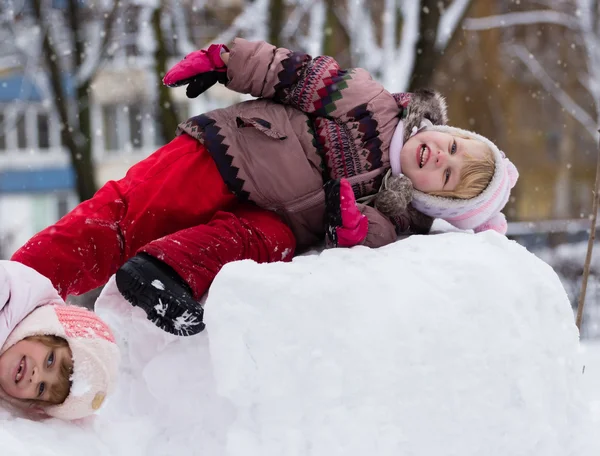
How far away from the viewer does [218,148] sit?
8.61 feet

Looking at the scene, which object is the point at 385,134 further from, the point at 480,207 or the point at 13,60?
the point at 13,60

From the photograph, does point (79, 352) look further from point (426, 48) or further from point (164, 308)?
point (426, 48)

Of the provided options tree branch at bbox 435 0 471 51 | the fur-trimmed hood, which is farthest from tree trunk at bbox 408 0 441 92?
the fur-trimmed hood

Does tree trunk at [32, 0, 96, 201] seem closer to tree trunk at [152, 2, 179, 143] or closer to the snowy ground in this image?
tree trunk at [152, 2, 179, 143]

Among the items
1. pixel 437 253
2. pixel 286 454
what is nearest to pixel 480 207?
pixel 437 253

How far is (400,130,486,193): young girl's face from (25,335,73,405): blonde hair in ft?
4.38

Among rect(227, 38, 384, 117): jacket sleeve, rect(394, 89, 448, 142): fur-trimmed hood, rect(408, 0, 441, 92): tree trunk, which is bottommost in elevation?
rect(408, 0, 441, 92): tree trunk

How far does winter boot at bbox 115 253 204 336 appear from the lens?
209 cm

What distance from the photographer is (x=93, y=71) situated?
818cm

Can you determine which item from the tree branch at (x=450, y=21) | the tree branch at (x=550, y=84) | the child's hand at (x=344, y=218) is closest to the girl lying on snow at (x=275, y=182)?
the child's hand at (x=344, y=218)

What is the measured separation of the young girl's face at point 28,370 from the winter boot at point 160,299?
0.28 meters

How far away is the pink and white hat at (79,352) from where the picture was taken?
201 cm

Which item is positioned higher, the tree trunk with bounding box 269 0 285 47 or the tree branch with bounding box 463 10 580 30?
the tree trunk with bounding box 269 0 285 47

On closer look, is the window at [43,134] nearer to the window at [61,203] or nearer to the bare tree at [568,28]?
the window at [61,203]
